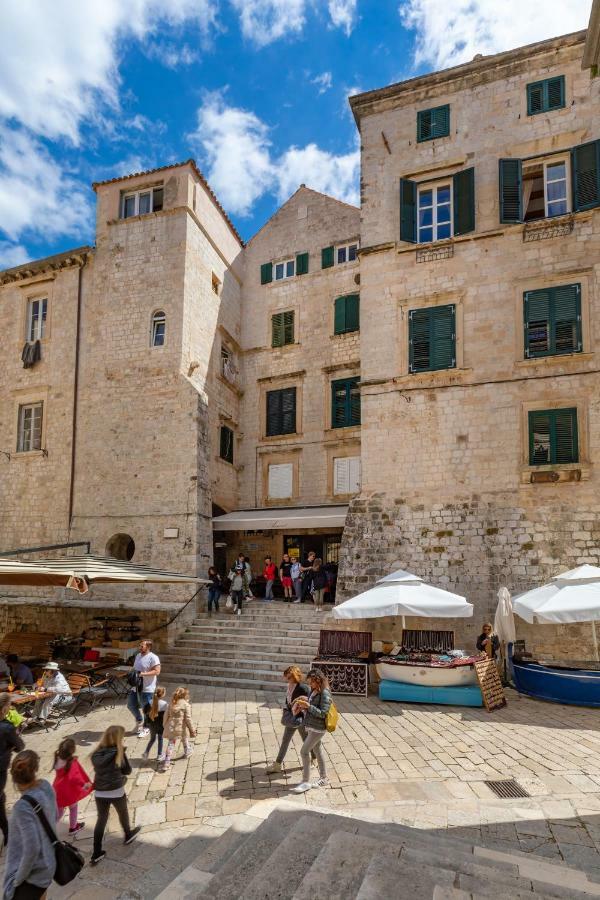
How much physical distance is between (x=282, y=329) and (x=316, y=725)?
17233 millimetres

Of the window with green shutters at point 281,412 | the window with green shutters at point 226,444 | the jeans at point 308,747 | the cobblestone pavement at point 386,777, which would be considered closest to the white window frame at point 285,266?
the window with green shutters at point 281,412

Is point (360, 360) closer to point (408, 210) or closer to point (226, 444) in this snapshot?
point (408, 210)

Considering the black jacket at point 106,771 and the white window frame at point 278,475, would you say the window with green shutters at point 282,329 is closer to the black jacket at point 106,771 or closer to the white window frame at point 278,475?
the white window frame at point 278,475

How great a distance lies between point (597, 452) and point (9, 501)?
62.5 feet

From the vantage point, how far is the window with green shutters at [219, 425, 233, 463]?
20406 millimetres

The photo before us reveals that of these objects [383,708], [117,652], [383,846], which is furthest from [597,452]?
[117,652]

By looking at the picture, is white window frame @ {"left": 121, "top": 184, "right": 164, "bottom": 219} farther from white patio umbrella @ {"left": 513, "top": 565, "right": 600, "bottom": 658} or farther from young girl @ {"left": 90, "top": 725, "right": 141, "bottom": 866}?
young girl @ {"left": 90, "top": 725, "right": 141, "bottom": 866}

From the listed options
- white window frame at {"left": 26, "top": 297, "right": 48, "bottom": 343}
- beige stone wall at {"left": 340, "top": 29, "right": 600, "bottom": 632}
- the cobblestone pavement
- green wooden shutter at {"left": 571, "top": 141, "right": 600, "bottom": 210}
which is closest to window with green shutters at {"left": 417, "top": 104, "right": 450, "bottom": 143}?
beige stone wall at {"left": 340, "top": 29, "right": 600, "bottom": 632}

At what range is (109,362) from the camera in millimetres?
19375

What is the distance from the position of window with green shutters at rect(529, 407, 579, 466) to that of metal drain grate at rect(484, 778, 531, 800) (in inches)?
346

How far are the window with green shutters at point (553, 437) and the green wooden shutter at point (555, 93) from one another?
853 centimetres

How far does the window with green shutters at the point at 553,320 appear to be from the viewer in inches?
559

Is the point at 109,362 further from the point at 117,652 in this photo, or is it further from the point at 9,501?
the point at 117,652

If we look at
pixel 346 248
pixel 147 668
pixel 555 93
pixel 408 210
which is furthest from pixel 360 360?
pixel 147 668
